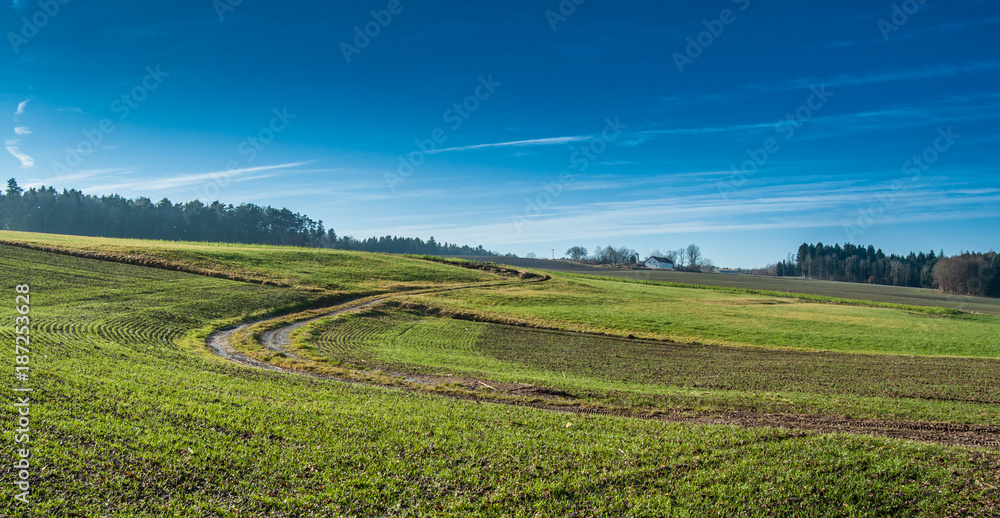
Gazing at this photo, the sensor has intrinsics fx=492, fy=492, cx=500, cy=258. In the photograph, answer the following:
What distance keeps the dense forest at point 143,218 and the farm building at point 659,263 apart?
379ft

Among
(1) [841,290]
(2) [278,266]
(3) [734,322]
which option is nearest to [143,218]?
(2) [278,266]

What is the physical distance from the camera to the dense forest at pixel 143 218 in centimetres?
12656

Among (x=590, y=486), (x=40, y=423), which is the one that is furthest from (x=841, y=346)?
(x=40, y=423)

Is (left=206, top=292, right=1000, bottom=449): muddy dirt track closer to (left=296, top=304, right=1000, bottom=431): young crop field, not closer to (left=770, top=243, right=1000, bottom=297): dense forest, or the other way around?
(left=296, top=304, right=1000, bottom=431): young crop field

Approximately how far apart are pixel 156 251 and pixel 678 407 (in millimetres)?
62165

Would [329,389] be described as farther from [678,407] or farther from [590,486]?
[678,407]

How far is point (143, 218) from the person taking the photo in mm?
135125

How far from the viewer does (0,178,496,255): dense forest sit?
4983 inches

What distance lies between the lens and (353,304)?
4581 cm

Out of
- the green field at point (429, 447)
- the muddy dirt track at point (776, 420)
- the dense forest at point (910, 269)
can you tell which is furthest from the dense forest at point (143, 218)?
the dense forest at point (910, 269)

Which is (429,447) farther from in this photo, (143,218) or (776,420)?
(143,218)

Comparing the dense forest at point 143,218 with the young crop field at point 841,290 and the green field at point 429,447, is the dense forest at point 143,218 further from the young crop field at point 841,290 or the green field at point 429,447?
the green field at point 429,447

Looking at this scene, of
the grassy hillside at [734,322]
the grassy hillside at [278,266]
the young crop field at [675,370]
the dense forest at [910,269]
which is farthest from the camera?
the dense forest at [910,269]

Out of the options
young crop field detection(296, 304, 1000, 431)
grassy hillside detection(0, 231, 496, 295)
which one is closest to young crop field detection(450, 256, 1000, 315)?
grassy hillside detection(0, 231, 496, 295)
